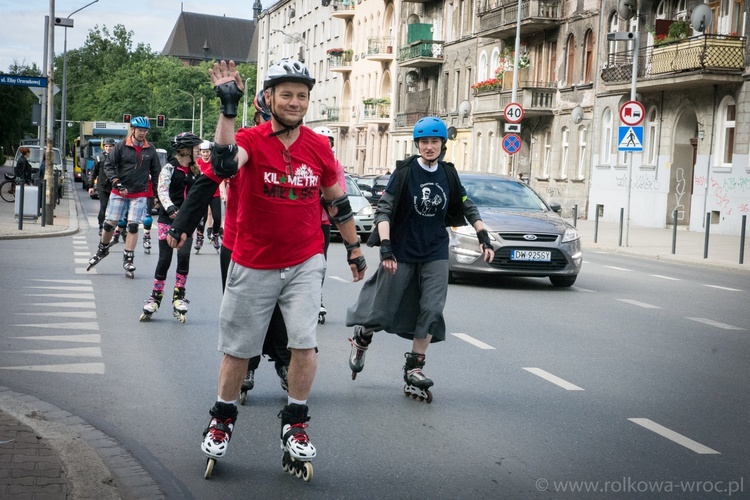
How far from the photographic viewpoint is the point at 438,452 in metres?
6.09

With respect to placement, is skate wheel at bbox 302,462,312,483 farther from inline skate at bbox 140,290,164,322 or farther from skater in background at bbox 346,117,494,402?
inline skate at bbox 140,290,164,322

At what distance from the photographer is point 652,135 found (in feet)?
130

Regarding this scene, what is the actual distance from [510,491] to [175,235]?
211 centimetres

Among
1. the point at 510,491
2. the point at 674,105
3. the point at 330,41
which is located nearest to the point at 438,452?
the point at 510,491

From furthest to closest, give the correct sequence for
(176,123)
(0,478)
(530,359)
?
(176,123)
(530,359)
(0,478)

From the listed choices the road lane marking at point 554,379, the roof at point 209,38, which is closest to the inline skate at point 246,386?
the road lane marking at point 554,379

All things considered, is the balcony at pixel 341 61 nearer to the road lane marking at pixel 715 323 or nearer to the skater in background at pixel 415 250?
the road lane marking at pixel 715 323

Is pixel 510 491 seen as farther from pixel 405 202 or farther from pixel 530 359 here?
pixel 530 359

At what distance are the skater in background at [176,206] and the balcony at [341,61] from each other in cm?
7334

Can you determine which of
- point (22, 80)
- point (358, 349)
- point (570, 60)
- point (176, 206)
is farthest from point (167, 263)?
point (570, 60)

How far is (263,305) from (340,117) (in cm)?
8209

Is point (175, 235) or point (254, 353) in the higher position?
point (175, 235)

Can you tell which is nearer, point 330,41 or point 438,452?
point 438,452

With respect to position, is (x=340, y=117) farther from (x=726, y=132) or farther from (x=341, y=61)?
(x=726, y=132)
